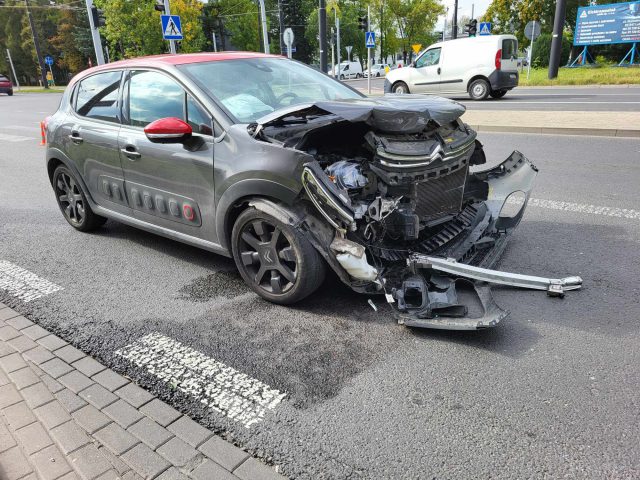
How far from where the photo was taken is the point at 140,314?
377cm

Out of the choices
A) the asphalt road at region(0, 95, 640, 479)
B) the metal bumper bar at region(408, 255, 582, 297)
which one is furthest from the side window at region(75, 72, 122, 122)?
the metal bumper bar at region(408, 255, 582, 297)

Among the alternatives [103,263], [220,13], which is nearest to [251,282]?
[103,263]

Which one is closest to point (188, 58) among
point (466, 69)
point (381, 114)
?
point (381, 114)

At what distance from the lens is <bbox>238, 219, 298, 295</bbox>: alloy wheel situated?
11.6ft

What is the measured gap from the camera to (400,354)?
3041mm

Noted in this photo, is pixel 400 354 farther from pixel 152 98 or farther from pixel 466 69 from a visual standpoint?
pixel 466 69

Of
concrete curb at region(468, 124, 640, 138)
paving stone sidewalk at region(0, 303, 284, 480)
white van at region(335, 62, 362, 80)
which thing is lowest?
white van at region(335, 62, 362, 80)

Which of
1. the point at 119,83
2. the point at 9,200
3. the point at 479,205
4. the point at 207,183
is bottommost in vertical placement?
the point at 9,200

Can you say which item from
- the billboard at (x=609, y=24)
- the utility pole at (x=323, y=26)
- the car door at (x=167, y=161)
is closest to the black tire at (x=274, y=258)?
the car door at (x=167, y=161)

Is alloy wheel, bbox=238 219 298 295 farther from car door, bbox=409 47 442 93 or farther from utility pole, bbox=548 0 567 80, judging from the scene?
utility pole, bbox=548 0 567 80

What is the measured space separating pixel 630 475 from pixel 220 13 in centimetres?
6882

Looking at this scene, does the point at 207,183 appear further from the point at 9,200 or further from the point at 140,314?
the point at 9,200

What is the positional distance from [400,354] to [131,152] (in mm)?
2923

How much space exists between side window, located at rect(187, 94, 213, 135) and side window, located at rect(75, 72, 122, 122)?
1.09 meters
